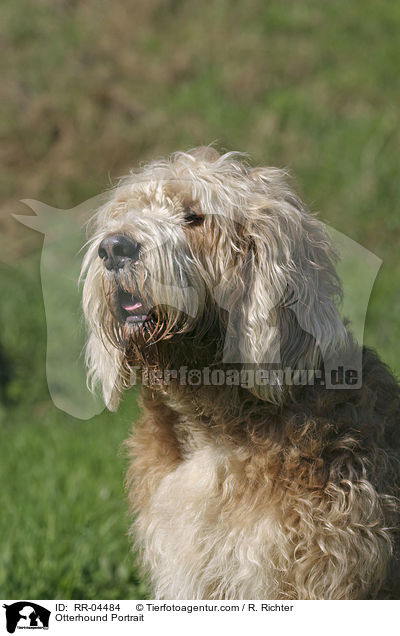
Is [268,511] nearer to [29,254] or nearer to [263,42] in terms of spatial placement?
[29,254]

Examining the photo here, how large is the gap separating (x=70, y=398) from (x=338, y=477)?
4.62 feet

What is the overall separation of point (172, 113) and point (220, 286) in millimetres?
8184

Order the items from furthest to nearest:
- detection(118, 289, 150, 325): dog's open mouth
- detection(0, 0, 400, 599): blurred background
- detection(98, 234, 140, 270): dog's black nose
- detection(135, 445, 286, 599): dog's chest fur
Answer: detection(0, 0, 400, 599): blurred background → detection(135, 445, 286, 599): dog's chest fur → detection(118, 289, 150, 325): dog's open mouth → detection(98, 234, 140, 270): dog's black nose

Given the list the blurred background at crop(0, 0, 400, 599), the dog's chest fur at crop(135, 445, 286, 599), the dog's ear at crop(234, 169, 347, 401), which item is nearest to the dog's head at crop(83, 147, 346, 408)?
the dog's ear at crop(234, 169, 347, 401)

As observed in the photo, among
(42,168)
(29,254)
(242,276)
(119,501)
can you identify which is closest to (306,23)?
(42,168)

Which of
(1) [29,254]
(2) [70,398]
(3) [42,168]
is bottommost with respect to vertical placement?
(2) [70,398]

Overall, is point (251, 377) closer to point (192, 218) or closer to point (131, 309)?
A: point (131, 309)

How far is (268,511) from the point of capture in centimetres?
290

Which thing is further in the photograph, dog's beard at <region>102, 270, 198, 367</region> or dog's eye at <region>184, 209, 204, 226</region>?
dog's eye at <region>184, 209, 204, 226</region>

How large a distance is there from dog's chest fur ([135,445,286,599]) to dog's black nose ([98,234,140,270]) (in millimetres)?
882

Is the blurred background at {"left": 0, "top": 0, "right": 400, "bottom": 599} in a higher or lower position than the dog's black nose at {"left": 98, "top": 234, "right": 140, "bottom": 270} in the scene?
higher

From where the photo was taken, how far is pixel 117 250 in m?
2.73
